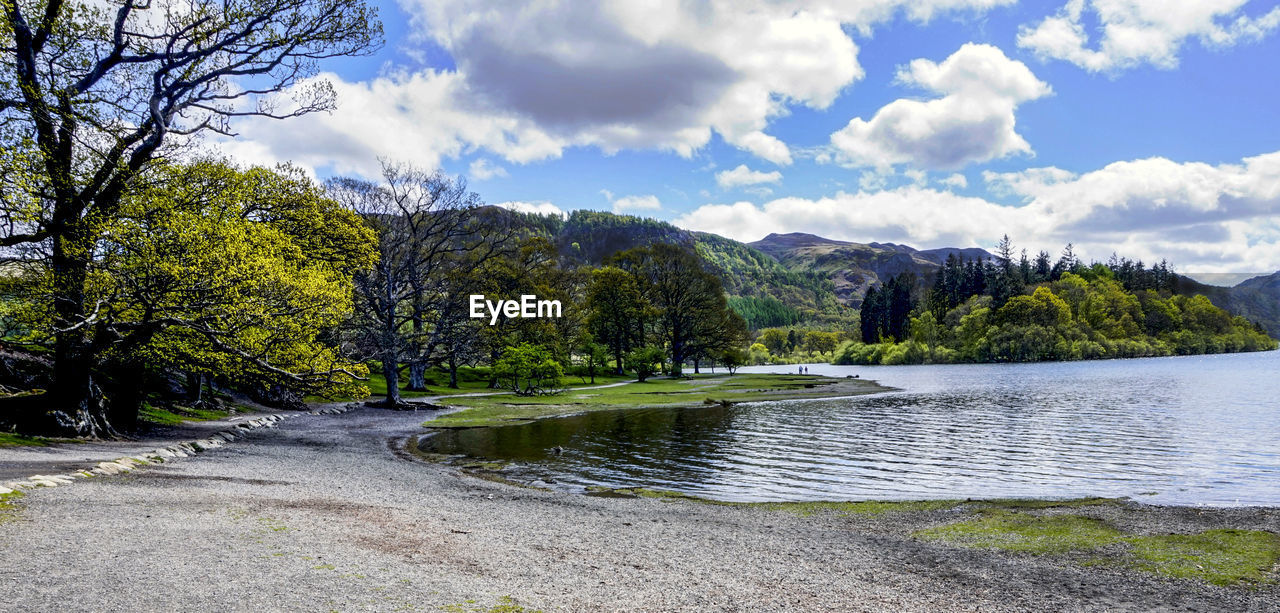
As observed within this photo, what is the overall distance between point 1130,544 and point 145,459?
23.3 meters

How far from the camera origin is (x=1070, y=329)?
133000mm

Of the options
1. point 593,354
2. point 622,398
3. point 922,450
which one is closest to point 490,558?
point 922,450

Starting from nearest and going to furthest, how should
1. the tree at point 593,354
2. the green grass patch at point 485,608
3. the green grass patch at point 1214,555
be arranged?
the green grass patch at point 485,608
the green grass patch at point 1214,555
the tree at point 593,354

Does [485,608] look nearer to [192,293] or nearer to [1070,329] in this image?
[192,293]

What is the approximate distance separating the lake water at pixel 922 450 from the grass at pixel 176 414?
11.4 m

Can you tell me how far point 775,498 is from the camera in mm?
17750

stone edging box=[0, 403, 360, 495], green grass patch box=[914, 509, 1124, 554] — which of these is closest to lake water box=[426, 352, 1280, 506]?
green grass patch box=[914, 509, 1124, 554]

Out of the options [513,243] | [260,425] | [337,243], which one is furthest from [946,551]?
[513,243]

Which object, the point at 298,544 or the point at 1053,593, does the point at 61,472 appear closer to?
the point at 298,544

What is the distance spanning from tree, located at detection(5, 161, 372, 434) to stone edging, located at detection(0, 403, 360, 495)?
273cm

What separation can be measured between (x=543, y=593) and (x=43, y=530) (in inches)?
301

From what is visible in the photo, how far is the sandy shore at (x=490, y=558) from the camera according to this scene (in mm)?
7887

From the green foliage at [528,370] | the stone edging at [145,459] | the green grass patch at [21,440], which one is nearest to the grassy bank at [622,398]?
the green foliage at [528,370]

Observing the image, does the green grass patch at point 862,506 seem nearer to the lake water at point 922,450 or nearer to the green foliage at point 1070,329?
the lake water at point 922,450
